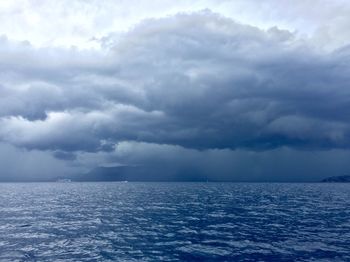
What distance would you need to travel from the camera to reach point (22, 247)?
36.7m

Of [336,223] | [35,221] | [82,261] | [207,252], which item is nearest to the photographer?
[82,261]

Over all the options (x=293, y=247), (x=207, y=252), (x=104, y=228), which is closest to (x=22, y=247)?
(x=104, y=228)

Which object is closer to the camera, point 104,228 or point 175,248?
point 175,248

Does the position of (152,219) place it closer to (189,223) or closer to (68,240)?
(189,223)

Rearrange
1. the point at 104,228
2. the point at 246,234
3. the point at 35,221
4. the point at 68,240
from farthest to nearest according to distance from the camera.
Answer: the point at 35,221, the point at 104,228, the point at 246,234, the point at 68,240

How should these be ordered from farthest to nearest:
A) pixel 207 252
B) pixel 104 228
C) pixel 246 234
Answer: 1. pixel 104 228
2. pixel 246 234
3. pixel 207 252

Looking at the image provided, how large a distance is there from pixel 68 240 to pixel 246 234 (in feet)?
77.6

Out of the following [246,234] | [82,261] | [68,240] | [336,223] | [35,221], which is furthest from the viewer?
[35,221]

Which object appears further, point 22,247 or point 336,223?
point 336,223

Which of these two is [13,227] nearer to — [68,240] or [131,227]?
[68,240]

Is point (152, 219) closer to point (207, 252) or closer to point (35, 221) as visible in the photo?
point (35, 221)

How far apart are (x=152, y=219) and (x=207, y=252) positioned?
82.5ft

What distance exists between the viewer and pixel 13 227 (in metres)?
50.2

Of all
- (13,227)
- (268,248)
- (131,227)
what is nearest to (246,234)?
(268,248)
